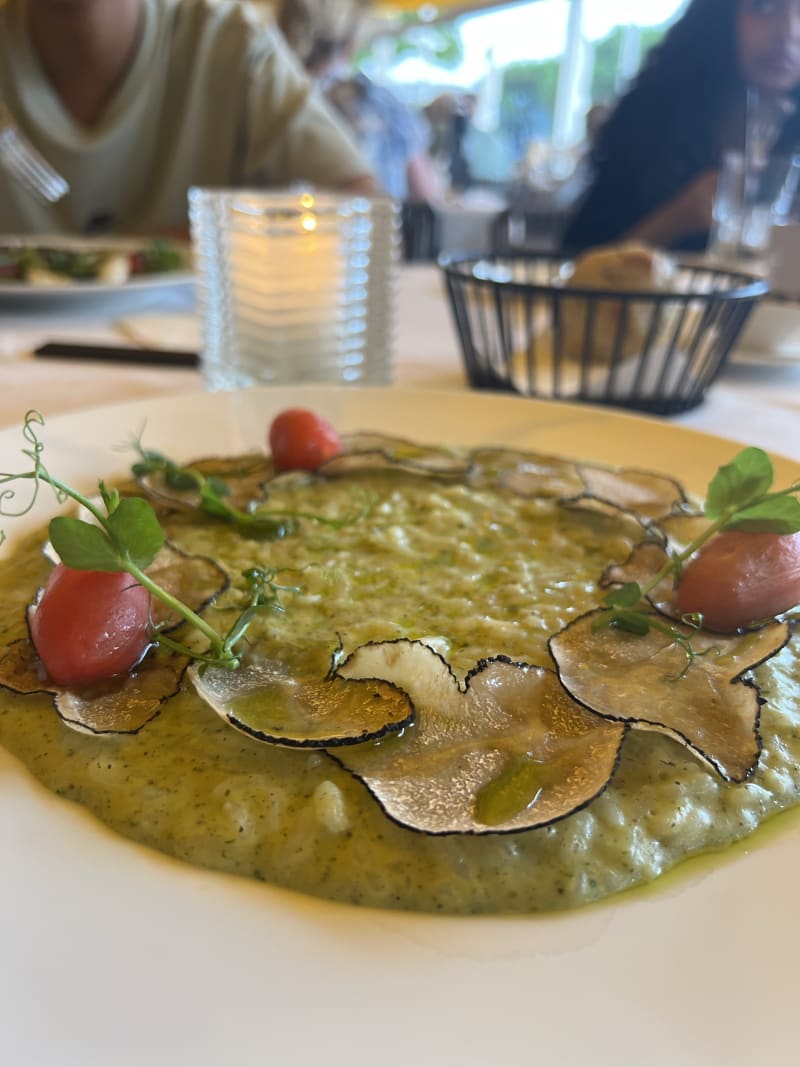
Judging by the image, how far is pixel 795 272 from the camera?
2801 mm

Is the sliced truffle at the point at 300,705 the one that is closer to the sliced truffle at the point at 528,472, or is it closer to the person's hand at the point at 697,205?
the sliced truffle at the point at 528,472

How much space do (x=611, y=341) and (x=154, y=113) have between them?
3.61 metres

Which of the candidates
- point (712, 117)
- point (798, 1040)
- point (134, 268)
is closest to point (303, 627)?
point (798, 1040)

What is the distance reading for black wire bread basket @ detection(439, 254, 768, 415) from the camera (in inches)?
80.0

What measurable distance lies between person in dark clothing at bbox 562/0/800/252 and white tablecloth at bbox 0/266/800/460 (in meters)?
2.36

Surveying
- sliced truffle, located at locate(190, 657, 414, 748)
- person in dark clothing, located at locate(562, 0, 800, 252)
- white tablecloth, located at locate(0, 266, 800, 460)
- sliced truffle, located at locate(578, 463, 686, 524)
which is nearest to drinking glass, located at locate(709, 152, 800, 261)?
white tablecloth, located at locate(0, 266, 800, 460)

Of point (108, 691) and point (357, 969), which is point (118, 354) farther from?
point (357, 969)

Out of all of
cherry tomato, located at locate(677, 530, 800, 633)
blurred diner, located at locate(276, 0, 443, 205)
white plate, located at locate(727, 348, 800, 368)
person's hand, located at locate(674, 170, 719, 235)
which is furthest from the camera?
blurred diner, located at locate(276, 0, 443, 205)

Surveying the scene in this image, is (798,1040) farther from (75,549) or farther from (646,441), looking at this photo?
(646,441)

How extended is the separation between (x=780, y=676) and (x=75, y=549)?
91 centimetres

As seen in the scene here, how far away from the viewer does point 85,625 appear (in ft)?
3.22

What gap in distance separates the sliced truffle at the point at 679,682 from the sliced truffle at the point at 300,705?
23 centimetres

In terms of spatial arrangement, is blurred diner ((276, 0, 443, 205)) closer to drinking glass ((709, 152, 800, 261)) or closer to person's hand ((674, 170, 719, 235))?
person's hand ((674, 170, 719, 235))

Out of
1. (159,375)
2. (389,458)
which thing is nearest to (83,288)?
(159,375)
